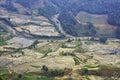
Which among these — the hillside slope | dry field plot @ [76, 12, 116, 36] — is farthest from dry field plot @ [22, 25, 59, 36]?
dry field plot @ [76, 12, 116, 36]

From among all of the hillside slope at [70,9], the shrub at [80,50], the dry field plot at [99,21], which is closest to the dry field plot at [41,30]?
the hillside slope at [70,9]

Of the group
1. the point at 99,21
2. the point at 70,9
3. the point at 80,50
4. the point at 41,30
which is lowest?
→ the point at 80,50

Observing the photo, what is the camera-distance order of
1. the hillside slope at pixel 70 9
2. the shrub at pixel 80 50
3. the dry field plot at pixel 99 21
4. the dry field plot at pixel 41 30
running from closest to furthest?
the shrub at pixel 80 50
the dry field plot at pixel 41 30
the dry field plot at pixel 99 21
the hillside slope at pixel 70 9

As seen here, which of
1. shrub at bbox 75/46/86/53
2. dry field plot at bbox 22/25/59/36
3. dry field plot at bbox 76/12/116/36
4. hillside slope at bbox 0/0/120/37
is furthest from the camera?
hillside slope at bbox 0/0/120/37

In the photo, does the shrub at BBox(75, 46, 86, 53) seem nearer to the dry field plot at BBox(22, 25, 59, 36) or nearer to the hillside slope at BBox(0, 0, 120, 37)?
the dry field plot at BBox(22, 25, 59, 36)

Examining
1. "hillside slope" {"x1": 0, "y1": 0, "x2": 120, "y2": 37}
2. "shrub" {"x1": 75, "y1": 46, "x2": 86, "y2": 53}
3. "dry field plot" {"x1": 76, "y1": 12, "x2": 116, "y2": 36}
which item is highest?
"hillside slope" {"x1": 0, "y1": 0, "x2": 120, "y2": 37}

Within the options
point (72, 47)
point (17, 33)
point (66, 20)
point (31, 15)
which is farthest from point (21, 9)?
point (72, 47)

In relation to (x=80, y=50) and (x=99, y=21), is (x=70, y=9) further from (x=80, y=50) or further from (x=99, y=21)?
(x=80, y=50)

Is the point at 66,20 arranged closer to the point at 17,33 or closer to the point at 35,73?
the point at 17,33

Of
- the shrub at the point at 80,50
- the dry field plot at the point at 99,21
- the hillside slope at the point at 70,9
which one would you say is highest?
the hillside slope at the point at 70,9

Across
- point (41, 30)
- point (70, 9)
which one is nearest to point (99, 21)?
point (70, 9)

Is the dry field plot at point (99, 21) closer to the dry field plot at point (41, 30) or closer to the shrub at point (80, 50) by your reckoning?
the dry field plot at point (41, 30)

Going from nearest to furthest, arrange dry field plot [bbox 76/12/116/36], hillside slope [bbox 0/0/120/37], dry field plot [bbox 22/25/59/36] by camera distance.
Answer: dry field plot [bbox 22/25/59/36]
dry field plot [bbox 76/12/116/36]
hillside slope [bbox 0/0/120/37]
